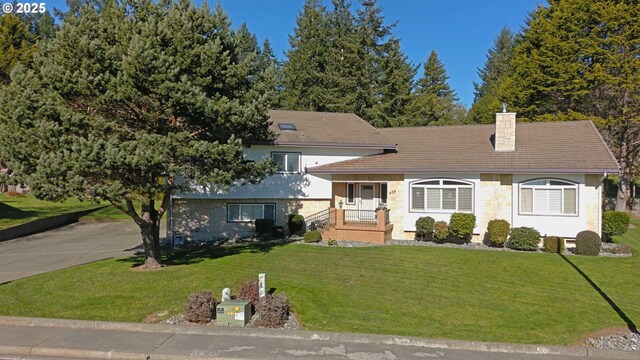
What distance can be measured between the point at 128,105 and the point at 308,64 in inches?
1460

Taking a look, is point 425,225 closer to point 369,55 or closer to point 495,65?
point 369,55

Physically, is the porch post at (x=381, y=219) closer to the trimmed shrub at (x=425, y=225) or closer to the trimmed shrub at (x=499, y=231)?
the trimmed shrub at (x=425, y=225)

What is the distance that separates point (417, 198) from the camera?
2105 centimetres

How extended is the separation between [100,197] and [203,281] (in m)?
3.62

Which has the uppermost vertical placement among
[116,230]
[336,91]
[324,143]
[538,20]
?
[538,20]

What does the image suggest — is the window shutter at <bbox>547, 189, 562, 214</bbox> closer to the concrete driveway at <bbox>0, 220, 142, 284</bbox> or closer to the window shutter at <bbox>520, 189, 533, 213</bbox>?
the window shutter at <bbox>520, 189, 533, 213</bbox>

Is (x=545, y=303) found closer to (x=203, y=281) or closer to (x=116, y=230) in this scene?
(x=203, y=281)

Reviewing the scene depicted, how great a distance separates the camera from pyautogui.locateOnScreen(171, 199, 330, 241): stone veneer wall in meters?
21.9

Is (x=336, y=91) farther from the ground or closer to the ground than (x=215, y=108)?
farther from the ground

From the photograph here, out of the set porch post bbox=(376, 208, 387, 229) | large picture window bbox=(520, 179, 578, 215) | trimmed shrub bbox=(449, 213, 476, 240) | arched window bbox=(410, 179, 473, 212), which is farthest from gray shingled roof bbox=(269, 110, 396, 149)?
large picture window bbox=(520, 179, 578, 215)

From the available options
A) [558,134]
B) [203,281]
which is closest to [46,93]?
[203,281]

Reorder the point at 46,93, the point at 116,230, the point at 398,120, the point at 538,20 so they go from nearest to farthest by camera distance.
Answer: the point at 46,93 → the point at 116,230 → the point at 538,20 → the point at 398,120

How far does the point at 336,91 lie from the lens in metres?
44.3

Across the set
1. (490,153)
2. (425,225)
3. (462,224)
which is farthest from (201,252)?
(490,153)
